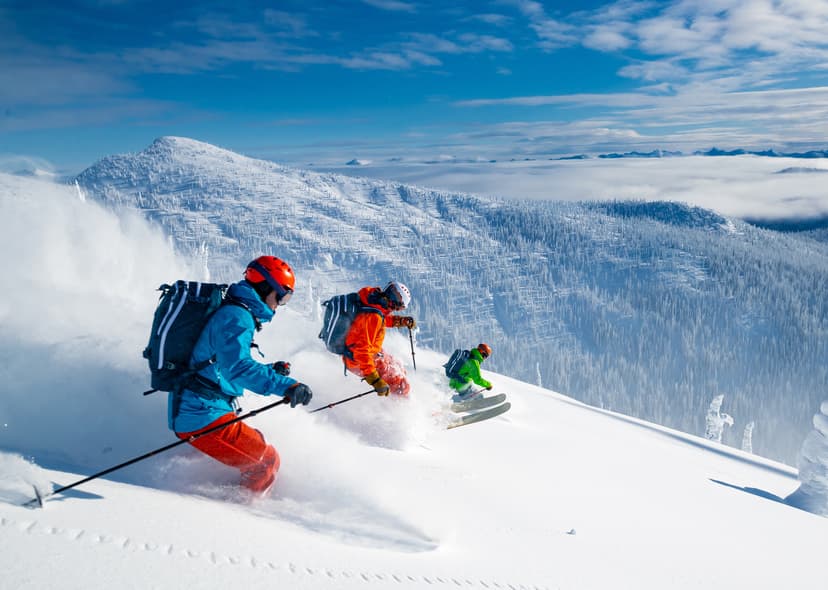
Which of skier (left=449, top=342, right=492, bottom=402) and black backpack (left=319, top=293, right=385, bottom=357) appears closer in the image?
black backpack (left=319, top=293, right=385, bottom=357)

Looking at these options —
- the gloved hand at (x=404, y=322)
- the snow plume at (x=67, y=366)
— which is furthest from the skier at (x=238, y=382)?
the gloved hand at (x=404, y=322)

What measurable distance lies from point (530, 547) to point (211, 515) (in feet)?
9.78

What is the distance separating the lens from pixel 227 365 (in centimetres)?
420

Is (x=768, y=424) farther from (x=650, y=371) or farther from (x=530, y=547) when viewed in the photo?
(x=530, y=547)

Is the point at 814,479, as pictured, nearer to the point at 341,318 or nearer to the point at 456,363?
the point at 456,363

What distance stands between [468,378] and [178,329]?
8868mm

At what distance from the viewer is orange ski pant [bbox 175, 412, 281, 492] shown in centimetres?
450

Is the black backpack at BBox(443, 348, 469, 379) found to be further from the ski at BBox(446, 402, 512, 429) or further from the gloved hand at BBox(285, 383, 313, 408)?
the gloved hand at BBox(285, 383, 313, 408)

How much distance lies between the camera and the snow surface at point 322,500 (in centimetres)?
326

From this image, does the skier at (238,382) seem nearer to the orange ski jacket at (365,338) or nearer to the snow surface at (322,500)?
the snow surface at (322,500)

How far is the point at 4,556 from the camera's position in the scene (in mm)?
2715

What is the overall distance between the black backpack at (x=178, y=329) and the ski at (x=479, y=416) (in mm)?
6573

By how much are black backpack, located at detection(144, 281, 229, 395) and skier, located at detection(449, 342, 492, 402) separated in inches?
335

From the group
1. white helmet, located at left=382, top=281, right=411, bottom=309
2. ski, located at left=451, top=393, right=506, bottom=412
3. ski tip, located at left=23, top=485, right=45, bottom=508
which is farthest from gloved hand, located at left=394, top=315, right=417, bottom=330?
ski tip, located at left=23, top=485, right=45, bottom=508
